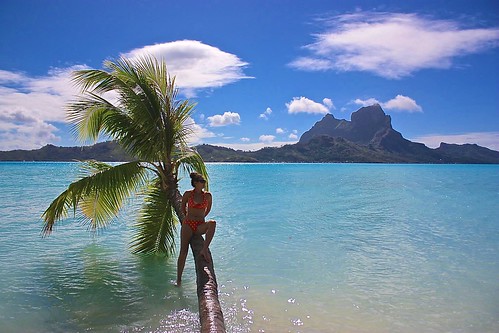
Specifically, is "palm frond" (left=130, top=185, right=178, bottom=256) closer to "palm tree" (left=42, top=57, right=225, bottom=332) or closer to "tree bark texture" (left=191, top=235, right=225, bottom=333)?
"palm tree" (left=42, top=57, right=225, bottom=332)

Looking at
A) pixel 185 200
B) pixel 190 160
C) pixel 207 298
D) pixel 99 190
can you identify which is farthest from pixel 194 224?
pixel 190 160

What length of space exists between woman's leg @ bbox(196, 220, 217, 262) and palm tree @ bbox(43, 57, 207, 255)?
1.94 metres

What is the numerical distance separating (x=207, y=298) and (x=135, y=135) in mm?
6425

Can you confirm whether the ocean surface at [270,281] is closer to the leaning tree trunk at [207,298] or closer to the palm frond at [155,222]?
the palm frond at [155,222]

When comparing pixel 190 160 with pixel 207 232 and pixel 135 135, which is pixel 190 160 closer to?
pixel 135 135

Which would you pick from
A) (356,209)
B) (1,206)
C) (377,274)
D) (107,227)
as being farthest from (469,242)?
(1,206)

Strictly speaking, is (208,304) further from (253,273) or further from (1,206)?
(1,206)

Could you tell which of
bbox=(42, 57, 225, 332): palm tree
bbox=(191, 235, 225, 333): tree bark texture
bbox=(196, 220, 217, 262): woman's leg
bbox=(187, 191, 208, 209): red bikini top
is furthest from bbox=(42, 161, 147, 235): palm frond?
bbox=(191, 235, 225, 333): tree bark texture

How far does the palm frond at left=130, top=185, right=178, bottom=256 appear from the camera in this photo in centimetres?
1188

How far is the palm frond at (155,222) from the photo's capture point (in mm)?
11883

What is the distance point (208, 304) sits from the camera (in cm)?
569

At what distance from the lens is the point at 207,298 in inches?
232

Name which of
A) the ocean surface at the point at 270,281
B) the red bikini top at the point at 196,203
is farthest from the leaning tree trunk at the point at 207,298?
the ocean surface at the point at 270,281

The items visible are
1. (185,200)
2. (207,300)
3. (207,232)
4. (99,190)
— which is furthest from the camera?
(99,190)
